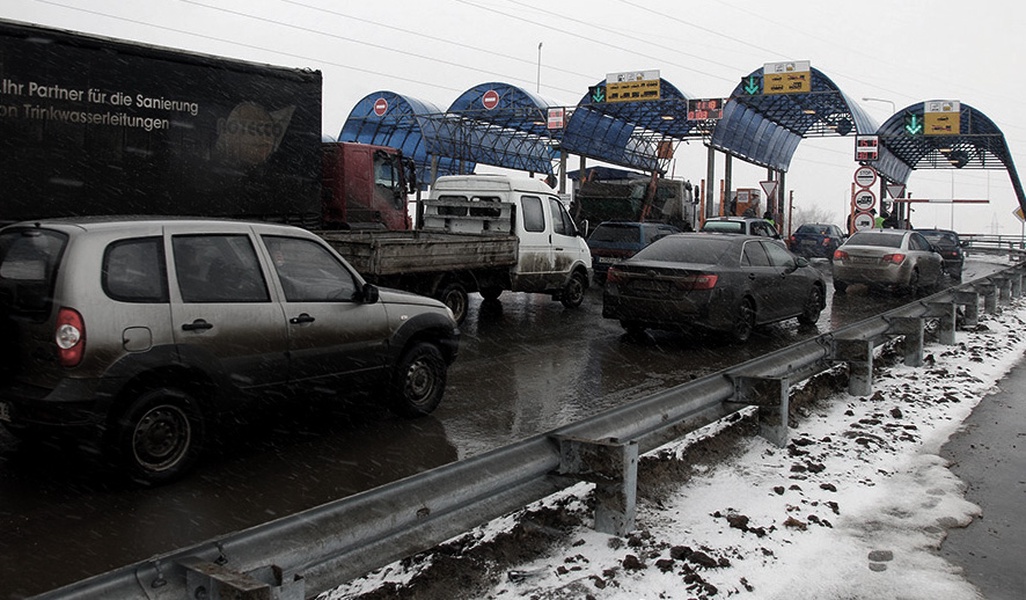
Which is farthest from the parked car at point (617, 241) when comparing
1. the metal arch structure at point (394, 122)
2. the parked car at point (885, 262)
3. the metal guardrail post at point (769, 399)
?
the metal arch structure at point (394, 122)

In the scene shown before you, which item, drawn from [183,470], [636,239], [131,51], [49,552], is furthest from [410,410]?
[636,239]

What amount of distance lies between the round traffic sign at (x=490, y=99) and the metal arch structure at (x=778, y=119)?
34.3 feet

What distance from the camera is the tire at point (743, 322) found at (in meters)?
11.1

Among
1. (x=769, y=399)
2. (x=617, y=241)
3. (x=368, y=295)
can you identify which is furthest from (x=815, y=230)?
(x=368, y=295)

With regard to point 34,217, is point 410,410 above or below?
below

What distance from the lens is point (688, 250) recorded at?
11.4 metres

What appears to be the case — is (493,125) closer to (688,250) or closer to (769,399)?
(688,250)

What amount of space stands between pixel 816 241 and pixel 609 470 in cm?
3126

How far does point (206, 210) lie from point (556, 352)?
537 cm

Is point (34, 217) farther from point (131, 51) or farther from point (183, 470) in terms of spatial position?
point (183, 470)

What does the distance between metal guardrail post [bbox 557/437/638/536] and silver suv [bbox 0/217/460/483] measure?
228 centimetres

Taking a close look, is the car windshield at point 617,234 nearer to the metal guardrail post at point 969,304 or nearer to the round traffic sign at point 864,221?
the metal guardrail post at point 969,304

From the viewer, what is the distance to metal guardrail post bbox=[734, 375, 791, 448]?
618 cm

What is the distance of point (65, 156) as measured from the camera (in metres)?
10.3
